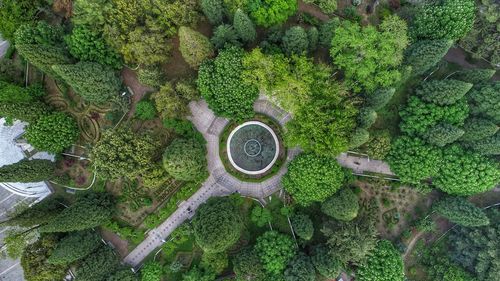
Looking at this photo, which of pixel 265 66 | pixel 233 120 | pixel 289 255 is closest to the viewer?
pixel 265 66

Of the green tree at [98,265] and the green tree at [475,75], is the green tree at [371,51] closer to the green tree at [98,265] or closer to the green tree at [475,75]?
the green tree at [475,75]

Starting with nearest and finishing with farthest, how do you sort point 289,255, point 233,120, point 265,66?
1. point 265,66
2. point 289,255
3. point 233,120

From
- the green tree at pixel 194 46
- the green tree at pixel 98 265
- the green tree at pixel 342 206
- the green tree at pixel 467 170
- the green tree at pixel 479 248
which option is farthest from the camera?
the green tree at pixel 479 248

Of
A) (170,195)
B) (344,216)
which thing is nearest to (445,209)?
(344,216)

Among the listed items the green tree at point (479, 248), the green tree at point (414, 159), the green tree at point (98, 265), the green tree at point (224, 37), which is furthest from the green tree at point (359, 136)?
the green tree at point (98, 265)

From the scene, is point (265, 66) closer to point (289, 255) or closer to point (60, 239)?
point (289, 255)

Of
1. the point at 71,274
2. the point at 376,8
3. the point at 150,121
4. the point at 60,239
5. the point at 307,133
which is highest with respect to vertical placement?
the point at 376,8

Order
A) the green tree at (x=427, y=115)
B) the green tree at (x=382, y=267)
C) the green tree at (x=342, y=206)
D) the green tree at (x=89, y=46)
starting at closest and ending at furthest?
the green tree at (x=89, y=46), the green tree at (x=342, y=206), the green tree at (x=427, y=115), the green tree at (x=382, y=267)
